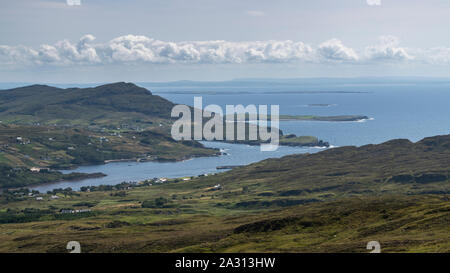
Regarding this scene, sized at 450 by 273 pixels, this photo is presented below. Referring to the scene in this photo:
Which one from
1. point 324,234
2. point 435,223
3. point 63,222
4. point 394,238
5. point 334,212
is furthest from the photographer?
point 63,222

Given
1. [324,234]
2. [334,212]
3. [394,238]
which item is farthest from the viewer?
[334,212]

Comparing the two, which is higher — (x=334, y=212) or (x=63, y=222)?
(x=334, y=212)
